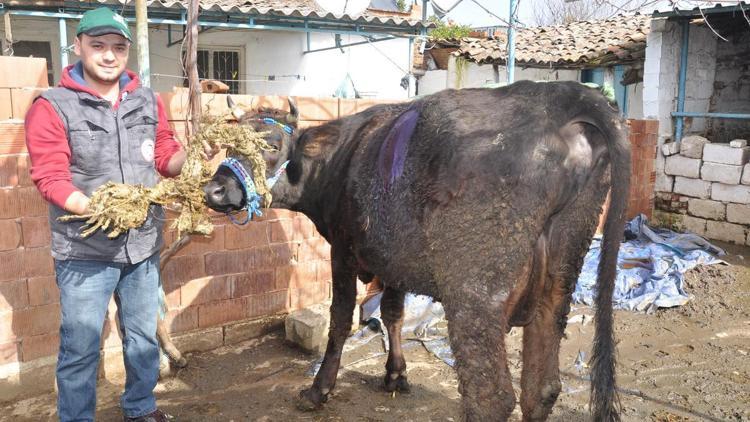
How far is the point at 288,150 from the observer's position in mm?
3580

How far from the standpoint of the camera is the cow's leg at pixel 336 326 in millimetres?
3654

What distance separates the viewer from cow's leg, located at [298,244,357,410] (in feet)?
12.0

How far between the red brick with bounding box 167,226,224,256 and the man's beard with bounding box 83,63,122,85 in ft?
5.34

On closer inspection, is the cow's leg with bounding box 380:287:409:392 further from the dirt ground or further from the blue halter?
the blue halter

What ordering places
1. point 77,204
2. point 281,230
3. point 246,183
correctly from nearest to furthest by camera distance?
point 77,204 < point 246,183 < point 281,230

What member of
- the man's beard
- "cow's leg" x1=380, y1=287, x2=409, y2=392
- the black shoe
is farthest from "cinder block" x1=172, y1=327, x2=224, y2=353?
the man's beard

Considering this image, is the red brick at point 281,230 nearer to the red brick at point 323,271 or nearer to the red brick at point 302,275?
the red brick at point 302,275

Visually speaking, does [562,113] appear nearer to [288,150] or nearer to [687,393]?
[288,150]

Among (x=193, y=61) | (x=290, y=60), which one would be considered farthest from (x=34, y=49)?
(x=193, y=61)

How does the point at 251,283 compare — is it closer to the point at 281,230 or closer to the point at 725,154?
the point at 281,230

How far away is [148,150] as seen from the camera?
119 inches

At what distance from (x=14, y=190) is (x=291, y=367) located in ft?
7.02

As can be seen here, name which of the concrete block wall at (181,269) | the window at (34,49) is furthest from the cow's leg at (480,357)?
the window at (34,49)

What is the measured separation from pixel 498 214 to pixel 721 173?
6.72 meters
